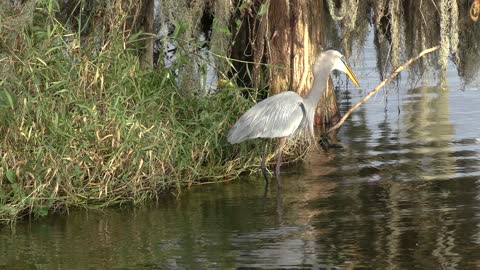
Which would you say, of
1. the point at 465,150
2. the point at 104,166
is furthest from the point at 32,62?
the point at 465,150

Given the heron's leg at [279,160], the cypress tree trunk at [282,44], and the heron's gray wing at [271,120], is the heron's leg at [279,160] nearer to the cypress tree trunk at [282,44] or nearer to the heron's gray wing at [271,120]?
the heron's gray wing at [271,120]

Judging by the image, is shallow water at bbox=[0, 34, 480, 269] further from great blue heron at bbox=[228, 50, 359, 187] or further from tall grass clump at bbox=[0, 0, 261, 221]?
great blue heron at bbox=[228, 50, 359, 187]

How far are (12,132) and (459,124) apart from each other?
17.9ft

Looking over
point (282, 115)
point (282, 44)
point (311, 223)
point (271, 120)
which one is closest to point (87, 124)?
point (271, 120)

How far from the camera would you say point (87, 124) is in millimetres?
9219

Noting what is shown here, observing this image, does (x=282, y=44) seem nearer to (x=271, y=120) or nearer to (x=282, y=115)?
(x=282, y=115)

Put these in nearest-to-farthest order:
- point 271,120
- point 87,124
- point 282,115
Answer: point 87,124
point 271,120
point 282,115

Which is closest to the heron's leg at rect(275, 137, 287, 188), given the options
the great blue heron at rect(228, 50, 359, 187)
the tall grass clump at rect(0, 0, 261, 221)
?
the great blue heron at rect(228, 50, 359, 187)

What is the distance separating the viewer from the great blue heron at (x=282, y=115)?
10.0m

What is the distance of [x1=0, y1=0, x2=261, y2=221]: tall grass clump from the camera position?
349 inches

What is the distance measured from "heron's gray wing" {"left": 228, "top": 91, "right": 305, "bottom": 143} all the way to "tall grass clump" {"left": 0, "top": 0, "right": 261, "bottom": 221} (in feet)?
0.89

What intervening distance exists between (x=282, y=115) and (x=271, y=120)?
0.16m

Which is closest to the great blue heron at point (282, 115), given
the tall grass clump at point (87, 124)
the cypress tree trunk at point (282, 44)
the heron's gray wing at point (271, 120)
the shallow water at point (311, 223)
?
the heron's gray wing at point (271, 120)

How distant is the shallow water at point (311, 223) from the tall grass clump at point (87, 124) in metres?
0.20
